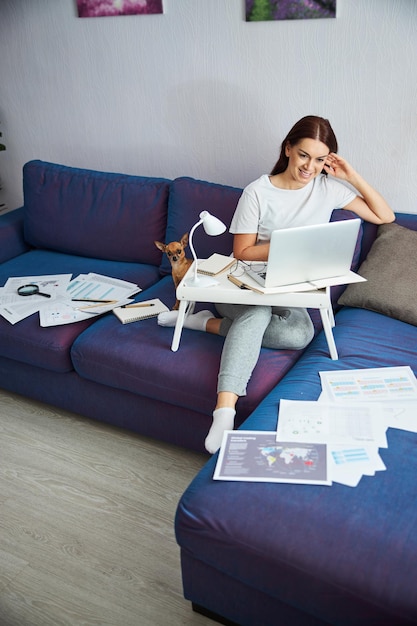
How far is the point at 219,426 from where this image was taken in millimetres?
1816

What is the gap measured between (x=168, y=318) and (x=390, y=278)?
0.87m

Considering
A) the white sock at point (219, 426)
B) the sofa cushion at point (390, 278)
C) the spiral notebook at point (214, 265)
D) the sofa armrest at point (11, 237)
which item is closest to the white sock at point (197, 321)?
the spiral notebook at point (214, 265)

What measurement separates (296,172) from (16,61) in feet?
6.41

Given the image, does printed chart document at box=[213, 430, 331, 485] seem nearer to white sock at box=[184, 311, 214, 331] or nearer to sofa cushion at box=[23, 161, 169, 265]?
white sock at box=[184, 311, 214, 331]

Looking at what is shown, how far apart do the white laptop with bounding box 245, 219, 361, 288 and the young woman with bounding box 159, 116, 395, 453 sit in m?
0.20

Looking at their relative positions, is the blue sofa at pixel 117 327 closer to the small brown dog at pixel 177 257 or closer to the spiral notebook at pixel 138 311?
the spiral notebook at pixel 138 311

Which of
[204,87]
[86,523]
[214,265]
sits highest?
[204,87]

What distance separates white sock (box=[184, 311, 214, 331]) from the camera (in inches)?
88.6

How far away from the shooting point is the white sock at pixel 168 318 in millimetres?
2236

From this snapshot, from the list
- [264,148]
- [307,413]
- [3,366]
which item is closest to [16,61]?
[264,148]

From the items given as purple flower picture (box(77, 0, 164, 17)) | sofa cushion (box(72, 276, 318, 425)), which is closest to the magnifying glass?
sofa cushion (box(72, 276, 318, 425))

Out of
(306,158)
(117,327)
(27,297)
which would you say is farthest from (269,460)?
(27,297)

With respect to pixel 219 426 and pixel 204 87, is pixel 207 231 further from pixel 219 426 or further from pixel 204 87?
pixel 204 87

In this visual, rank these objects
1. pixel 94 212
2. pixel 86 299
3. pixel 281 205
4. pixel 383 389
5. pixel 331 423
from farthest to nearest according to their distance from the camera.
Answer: pixel 94 212, pixel 86 299, pixel 281 205, pixel 383 389, pixel 331 423
